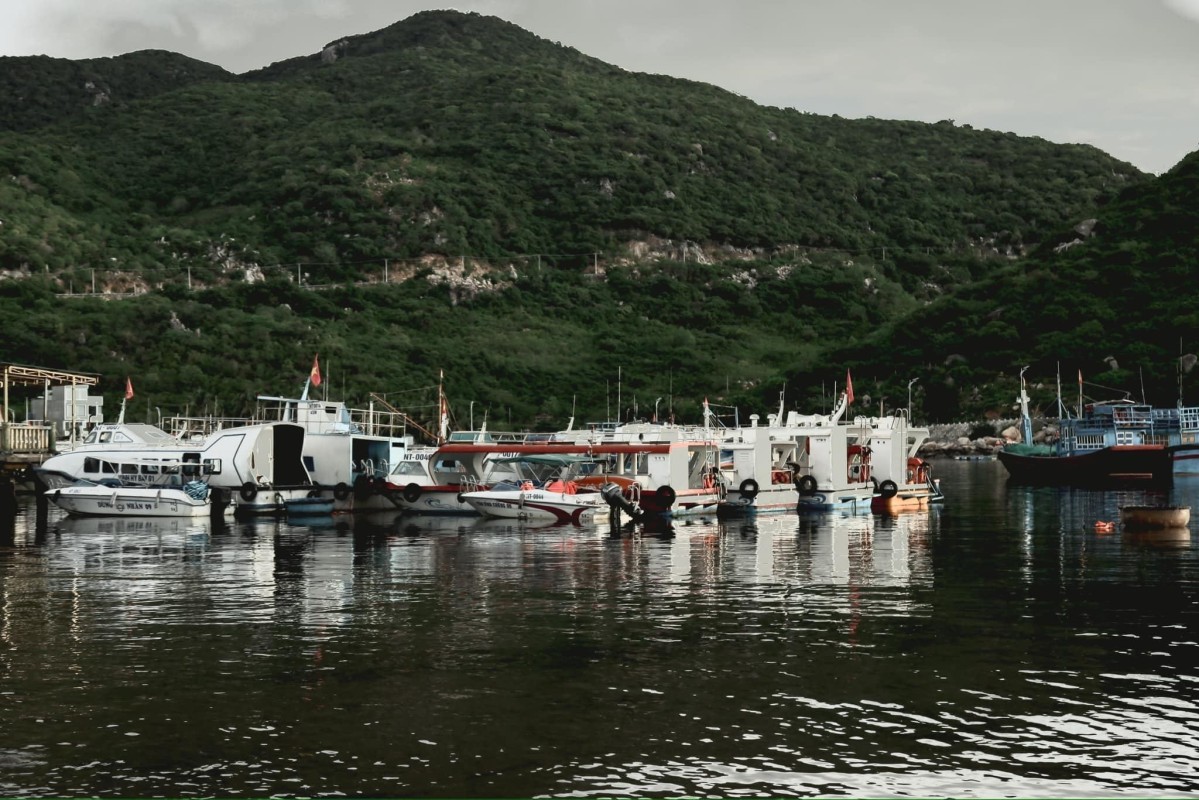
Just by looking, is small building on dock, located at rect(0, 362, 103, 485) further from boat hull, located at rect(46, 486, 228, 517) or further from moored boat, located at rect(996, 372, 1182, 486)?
moored boat, located at rect(996, 372, 1182, 486)

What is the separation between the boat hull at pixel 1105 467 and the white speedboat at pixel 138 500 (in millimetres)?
69363

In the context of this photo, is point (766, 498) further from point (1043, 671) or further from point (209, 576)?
point (1043, 671)

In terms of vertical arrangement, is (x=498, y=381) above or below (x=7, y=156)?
below

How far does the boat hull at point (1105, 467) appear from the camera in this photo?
112 metres

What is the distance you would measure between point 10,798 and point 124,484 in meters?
54.4

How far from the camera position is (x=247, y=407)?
13038 centimetres

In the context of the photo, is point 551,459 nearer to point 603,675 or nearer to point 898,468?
point 898,468

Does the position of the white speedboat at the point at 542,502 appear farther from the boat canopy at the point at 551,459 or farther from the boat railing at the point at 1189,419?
the boat railing at the point at 1189,419

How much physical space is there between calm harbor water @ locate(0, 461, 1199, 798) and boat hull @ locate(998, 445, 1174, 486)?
232 feet

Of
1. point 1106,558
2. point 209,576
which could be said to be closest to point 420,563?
point 209,576

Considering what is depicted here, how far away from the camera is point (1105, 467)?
374 ft

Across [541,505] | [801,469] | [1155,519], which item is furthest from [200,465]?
[1155,519]

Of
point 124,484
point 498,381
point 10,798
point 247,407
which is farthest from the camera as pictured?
point 498,381

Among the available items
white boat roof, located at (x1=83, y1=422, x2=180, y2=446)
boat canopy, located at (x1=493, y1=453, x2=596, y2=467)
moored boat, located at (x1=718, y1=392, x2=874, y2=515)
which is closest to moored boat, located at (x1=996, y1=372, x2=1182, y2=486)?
moored boat, located at (x1=718, y1=392, x2=874, y2=515)
